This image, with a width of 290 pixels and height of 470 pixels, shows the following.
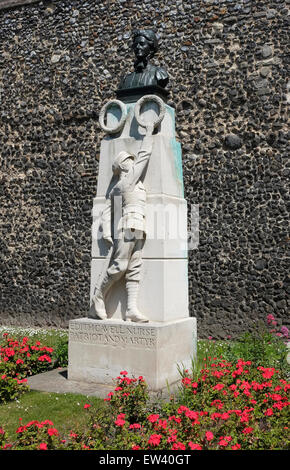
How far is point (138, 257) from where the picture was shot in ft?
18.6

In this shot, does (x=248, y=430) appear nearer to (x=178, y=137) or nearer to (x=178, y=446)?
(x=178, y=446)

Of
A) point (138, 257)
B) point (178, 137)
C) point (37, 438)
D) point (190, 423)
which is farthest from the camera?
point (178, 137)

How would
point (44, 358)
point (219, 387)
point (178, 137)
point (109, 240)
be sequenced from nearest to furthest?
point (219, 387) → point (109, 240) → point (44, 358) → point (178, 137)

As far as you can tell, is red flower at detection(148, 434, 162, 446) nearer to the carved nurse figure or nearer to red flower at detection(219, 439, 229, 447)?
red flower at detection(219, 439, 229, 447)

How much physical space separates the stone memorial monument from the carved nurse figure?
12 millimetres

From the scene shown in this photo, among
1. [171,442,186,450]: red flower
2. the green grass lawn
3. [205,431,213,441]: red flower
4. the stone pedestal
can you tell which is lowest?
the green grass lawn

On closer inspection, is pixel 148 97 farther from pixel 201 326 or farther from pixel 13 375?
pixel 201 326

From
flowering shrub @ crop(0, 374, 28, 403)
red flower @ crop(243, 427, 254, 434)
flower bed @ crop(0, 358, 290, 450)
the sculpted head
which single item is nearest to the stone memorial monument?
the sculpted head

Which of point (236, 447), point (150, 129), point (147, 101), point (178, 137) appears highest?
point (178, 137)

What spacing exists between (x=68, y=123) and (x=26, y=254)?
3.55 meters

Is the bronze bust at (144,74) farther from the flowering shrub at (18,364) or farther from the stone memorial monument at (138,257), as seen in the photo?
the flowering shrub at (18,364)

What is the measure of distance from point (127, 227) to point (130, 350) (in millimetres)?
1394

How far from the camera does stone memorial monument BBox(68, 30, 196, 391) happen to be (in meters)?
5.48

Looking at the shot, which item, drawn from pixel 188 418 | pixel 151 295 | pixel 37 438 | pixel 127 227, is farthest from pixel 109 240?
pixel 37 438
